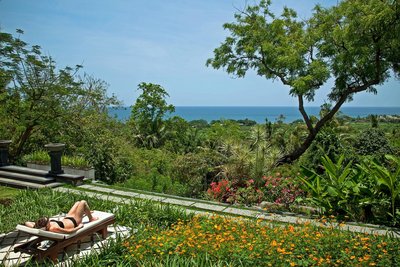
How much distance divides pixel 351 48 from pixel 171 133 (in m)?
15.8

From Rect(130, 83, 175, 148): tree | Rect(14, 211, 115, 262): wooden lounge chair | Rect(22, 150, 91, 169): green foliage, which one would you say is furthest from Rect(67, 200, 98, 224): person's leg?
Rect(130, 83, 175, 148): tree

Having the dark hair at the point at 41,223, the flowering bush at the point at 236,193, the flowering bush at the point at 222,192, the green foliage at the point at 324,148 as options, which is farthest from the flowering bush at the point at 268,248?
the green foliage at the point at 324,148

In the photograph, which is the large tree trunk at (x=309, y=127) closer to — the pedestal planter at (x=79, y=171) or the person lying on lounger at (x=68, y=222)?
the pedestal planter at (x=79, y=171)

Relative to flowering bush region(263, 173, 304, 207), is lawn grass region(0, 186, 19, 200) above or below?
below

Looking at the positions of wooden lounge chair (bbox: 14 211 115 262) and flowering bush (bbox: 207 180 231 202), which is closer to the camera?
wooden lounge chair (bbox: 14 211 115 262)

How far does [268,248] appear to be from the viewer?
409 cm

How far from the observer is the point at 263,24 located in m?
14.5

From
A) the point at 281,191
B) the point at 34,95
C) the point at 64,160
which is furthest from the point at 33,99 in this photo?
the point at 281,191

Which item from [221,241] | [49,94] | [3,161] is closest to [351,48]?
[221,241]

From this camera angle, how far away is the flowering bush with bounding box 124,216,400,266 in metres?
3.80

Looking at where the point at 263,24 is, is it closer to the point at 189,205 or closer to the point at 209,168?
the point at 209,168

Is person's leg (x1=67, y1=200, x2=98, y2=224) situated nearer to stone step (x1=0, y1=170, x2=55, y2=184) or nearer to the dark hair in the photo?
the dark hair

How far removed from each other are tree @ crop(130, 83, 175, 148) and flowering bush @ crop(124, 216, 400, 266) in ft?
66.3

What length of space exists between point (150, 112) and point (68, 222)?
21.6 meters
